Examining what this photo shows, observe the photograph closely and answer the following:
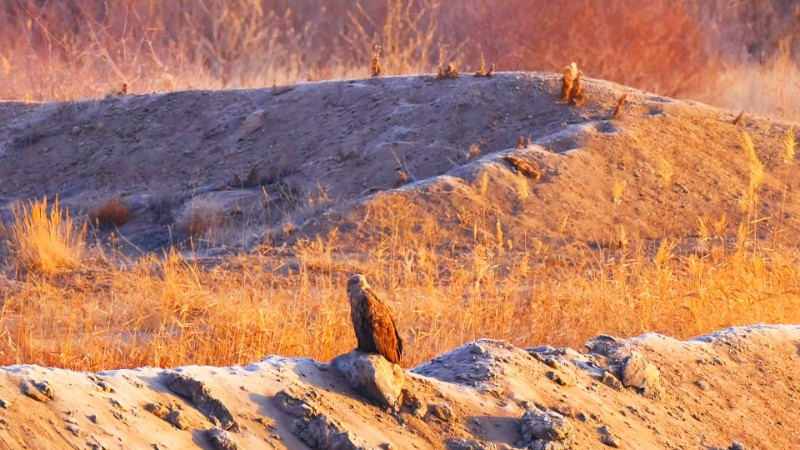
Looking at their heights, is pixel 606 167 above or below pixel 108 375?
below

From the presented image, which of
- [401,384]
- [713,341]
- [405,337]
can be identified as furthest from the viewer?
[405,337]

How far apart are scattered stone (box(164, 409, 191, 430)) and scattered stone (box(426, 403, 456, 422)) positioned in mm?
777

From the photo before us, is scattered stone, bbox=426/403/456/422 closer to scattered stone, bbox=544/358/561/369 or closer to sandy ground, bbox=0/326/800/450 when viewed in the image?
sandy ground, bbox=0/326/800/450

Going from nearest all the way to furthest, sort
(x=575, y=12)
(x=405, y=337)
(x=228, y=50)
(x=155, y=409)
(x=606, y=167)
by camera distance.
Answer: (x=155, y=409) → (x=405, y=337) → (x=606, y=167) → (x=575, y=12) → (x=228, y=50)

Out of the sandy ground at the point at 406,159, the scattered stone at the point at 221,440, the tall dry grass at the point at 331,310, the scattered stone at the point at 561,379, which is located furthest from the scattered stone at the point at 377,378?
the sandy ground at the point at 406,159

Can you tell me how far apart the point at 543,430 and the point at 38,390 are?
1.49m

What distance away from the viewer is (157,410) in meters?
3.10

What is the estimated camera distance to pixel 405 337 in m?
6.22

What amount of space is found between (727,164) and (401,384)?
8864mm

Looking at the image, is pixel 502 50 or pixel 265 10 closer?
pixel 502 50

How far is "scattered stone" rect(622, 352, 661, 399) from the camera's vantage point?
4.23 meters

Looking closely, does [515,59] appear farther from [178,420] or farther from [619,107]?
[178,420]

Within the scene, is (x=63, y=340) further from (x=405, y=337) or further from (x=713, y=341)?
(x=713, y=341)

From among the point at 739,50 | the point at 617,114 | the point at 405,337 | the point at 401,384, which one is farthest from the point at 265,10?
the point at 401,384
